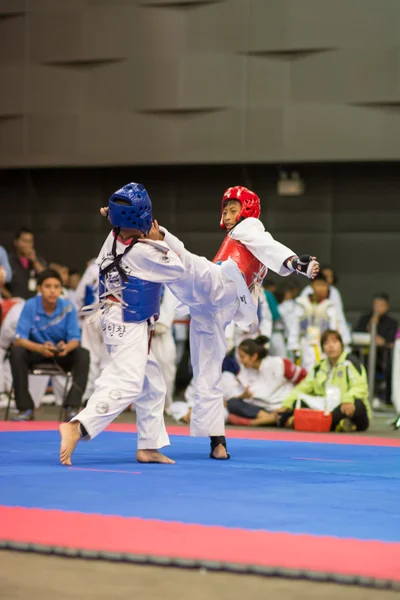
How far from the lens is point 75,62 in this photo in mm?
11859

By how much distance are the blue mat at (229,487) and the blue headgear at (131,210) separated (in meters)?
1.13

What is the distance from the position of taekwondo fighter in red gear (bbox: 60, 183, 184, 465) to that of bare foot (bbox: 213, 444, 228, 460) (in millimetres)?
675

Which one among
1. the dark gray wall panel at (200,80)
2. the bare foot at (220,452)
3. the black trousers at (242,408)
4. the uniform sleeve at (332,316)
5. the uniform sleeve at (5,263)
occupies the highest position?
the dark gray wall panel at (200,80)

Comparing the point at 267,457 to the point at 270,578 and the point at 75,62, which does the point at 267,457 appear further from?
the point at 75,62

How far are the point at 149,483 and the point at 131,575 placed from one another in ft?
4.67

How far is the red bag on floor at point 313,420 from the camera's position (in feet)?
24.0

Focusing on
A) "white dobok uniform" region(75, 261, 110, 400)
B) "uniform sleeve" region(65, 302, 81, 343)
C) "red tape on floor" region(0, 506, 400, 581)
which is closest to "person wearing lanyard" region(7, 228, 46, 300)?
"white dobok uniform" region(75, 261, 110, 400)

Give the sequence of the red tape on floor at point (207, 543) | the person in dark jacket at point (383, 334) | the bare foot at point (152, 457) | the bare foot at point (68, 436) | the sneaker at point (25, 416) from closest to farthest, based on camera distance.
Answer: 1. the red tape on floor at point (207, 543)
2. the bare foot at point (68, 436)
3. the bare foot at point (152, 457)
4. the sneaker at point (25, 416)
5. the person in dark jacket at point (383, 334)

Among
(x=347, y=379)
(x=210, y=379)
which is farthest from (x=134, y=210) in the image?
(x=347, y=379)

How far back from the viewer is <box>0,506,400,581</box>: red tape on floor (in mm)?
2559

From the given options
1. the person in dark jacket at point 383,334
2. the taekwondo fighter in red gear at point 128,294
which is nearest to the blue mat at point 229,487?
the taekwondo fighter in red gear at point 128,294

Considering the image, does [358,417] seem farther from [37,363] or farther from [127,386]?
[127,386]

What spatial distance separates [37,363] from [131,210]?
3393 mm

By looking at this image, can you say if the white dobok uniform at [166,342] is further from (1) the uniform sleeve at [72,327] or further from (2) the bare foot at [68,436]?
(2) the bare foot at [68,436]
